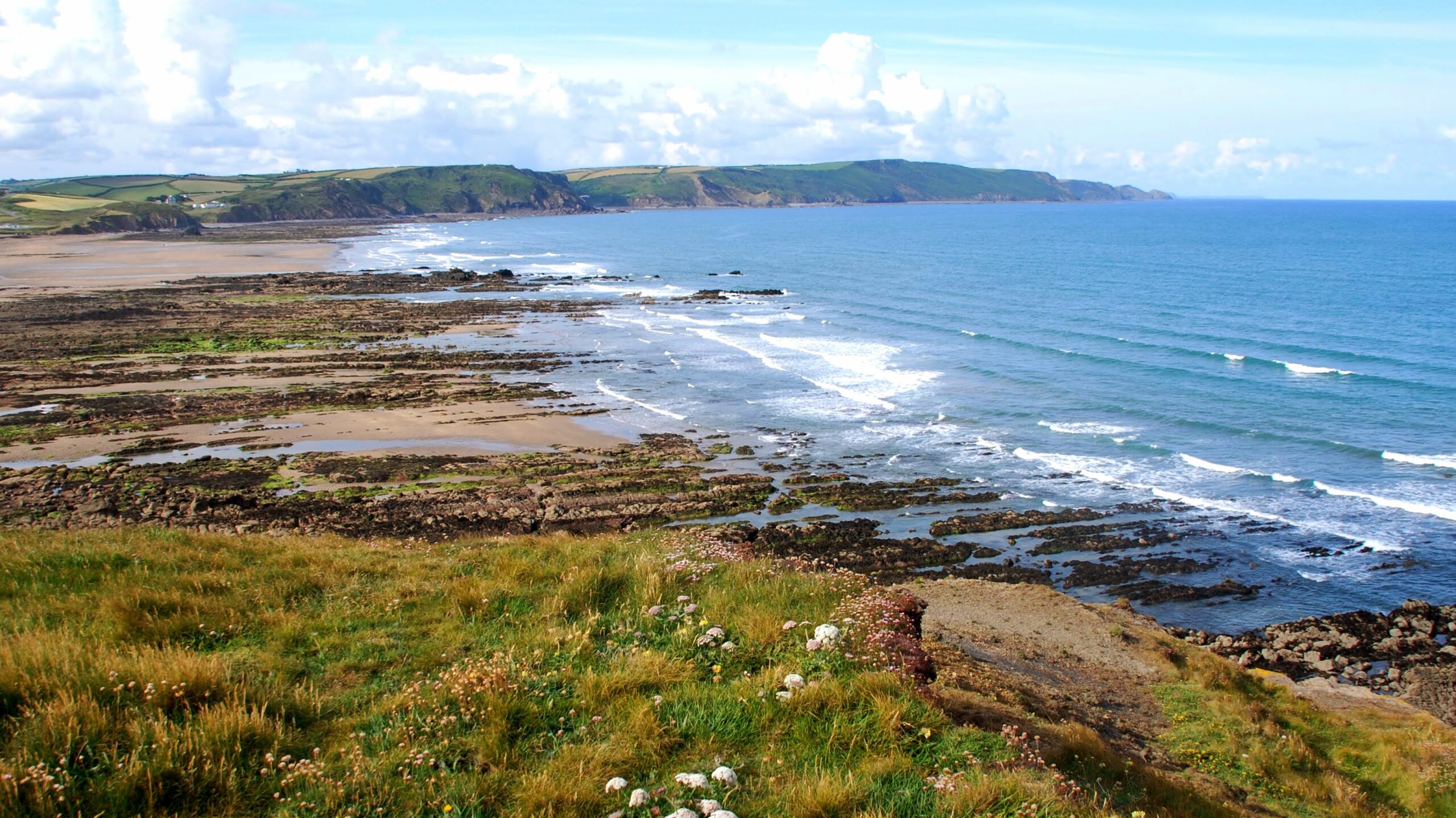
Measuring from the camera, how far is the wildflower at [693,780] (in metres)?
6.42

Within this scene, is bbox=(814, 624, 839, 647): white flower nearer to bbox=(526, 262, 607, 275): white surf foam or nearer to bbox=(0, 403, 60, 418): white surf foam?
bbox=(0, 403, 60, 418): white surf foam

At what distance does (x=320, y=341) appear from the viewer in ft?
166

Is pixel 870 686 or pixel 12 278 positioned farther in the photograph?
pixel 12 278

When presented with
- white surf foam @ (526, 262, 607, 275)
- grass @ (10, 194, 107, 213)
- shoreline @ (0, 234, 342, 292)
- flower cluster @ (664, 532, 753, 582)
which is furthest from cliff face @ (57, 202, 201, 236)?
flower cluster @ (664, 532, 753, 582)

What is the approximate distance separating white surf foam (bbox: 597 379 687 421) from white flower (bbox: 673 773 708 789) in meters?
29.8

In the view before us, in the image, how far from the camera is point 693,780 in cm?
645

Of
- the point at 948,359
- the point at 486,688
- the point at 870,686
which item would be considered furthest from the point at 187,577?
the point at 948,359

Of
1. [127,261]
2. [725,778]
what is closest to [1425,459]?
[725,778]

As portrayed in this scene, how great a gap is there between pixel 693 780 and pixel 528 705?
1.84 meters

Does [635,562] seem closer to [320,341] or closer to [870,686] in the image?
[870,686]

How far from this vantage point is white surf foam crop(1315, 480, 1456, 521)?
26.6 m

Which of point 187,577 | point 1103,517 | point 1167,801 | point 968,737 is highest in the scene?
point 187,577

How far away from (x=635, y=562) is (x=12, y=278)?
97.2 meters

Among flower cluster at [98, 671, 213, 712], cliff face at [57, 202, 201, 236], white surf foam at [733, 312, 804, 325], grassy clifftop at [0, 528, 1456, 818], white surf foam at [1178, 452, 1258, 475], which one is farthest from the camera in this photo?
cliff face at [57, 202, 201, 236]
